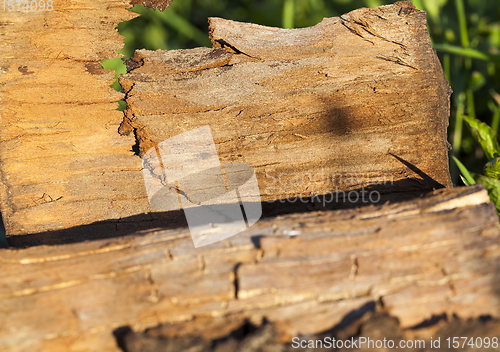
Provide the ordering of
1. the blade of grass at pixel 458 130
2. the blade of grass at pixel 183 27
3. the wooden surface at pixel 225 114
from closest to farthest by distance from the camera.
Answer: the wooden surface at pixel 225 114, the blade of grass at pixel 458 130, the blade of grass at pixel 183 27

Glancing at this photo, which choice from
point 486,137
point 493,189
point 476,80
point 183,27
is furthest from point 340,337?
point 183,27

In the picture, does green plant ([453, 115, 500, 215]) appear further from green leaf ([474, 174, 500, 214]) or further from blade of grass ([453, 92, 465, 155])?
blade of grass ([453, 92, 465, 155])

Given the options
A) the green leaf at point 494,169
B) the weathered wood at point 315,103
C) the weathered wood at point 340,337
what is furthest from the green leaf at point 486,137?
the weathered wood at point 340,337

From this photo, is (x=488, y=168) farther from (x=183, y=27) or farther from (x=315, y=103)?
(x=183, y=27)

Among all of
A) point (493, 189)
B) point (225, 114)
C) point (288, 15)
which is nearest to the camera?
point (225, 114)

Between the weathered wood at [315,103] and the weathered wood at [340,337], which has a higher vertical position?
the weathered wood at [315,103]

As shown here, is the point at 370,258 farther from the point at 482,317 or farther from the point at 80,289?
the point at 80,289

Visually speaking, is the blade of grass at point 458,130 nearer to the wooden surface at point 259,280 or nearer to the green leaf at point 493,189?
the green leaf at point 493,189

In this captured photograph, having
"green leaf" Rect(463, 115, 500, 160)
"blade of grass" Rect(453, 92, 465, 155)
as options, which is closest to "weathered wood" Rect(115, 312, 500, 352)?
"green leaf" Rect(463, 115, 500, 160)
